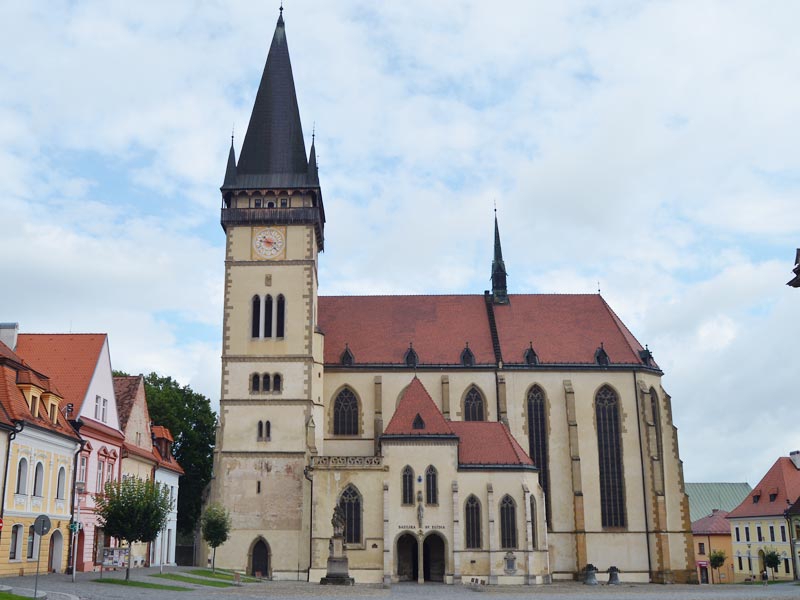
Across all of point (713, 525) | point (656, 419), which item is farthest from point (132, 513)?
point (713, 525)

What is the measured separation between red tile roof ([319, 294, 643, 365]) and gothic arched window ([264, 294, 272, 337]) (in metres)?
4.53

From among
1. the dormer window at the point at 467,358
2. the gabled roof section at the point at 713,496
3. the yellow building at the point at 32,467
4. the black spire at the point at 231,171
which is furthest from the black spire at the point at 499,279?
the gabled roof section at the point at 713,496

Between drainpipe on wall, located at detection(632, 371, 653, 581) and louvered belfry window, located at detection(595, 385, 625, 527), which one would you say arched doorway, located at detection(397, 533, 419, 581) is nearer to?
louvered belfry window, located at detection(595, 385, 625, 527)

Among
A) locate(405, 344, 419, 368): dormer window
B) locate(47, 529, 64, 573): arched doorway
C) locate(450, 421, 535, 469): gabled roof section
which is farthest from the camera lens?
locate(405, 344, 419, 368): dormer window

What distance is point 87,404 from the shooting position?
38.6m

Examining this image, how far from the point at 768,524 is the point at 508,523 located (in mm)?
34402

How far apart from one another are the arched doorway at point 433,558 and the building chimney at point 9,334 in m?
24.3

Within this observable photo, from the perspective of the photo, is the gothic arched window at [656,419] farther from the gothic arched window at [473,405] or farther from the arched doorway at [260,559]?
the arched doorway at [260,559]

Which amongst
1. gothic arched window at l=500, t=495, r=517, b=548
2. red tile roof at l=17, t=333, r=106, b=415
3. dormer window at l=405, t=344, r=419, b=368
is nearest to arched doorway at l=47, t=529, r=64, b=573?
red tile roof at l=17, t=333, r=106, b=415

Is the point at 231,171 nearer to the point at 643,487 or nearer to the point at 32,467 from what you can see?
the point at 32,467

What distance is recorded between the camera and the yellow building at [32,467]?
30828 millimetres

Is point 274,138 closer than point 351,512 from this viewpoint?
No

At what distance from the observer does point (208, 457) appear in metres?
64.2

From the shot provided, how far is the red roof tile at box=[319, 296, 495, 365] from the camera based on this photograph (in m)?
56.2
